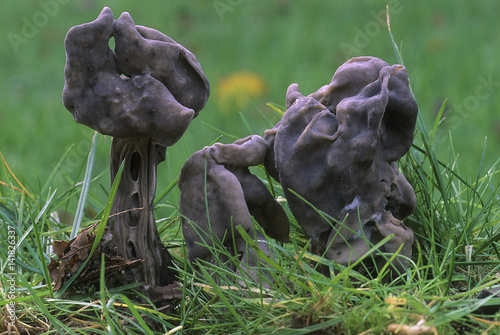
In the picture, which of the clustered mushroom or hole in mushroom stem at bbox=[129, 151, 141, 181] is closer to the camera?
the clustered mushroom

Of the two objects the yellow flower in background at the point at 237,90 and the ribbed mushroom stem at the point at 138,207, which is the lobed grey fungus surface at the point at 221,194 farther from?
the yellow flower in background at the point at 237,90

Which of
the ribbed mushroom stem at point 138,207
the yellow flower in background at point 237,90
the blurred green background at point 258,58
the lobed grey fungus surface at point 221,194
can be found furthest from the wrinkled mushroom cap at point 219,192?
the yellow flower in background at point 237,90

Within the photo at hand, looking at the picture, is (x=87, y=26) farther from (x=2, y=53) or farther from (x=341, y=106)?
A: (x=2, y=53)

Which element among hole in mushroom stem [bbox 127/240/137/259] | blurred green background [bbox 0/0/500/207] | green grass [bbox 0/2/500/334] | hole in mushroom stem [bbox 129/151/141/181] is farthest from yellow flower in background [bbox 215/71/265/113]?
hole in mushroom stem [bbox 127/240/137/259]

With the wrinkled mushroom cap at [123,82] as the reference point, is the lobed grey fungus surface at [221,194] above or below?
below

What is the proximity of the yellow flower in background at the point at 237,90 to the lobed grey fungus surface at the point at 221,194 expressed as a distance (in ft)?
10.0

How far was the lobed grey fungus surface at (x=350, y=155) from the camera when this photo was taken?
212 centimetres

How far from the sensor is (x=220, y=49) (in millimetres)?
6430

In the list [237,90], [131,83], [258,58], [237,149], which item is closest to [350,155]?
[237,149]

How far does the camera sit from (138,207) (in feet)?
7.64

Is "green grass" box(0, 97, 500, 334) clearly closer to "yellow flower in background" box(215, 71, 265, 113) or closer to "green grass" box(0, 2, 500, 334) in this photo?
"green grass" box(0, 2, 500, 334)

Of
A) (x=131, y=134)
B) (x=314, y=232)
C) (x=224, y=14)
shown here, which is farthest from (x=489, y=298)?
(x=224, y=14)

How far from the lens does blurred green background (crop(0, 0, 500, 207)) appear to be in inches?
194

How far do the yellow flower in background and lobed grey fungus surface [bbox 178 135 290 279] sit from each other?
305 centimetres
